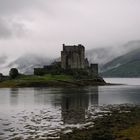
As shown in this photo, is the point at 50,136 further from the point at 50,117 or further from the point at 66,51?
the point at 66,51

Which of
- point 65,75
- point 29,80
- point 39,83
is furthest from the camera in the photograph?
point 65,75

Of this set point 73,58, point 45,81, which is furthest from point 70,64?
point 45,81

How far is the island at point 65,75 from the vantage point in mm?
135500

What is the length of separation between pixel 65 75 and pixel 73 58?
12.3m

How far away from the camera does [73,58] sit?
159 metres

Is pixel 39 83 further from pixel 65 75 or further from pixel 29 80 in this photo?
pixel 65 75

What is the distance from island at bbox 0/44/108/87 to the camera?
135500 millimetres

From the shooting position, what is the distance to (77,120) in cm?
3881

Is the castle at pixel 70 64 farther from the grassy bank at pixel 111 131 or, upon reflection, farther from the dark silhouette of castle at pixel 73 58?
the grassy bank at pixel 111 131

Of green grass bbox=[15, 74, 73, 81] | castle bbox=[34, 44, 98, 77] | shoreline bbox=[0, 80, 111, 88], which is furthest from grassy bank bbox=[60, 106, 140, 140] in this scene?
castle bbox=[34, 44, 98, 77]

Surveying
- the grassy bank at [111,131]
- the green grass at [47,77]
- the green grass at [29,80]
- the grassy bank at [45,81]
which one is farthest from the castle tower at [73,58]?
the grassy bank at [111,131]

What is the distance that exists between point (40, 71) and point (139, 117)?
Answer: 118 meters

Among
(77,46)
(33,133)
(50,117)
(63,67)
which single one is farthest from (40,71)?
(33,133)

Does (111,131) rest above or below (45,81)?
below
